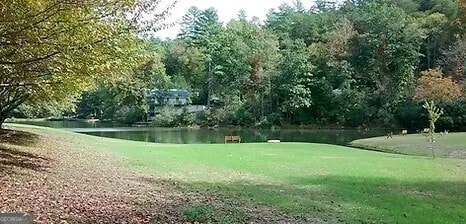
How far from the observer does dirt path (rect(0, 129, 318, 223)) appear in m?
9.03

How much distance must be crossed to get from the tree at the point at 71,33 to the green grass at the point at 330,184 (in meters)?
4.38

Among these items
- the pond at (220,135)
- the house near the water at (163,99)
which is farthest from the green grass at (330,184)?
the house near the water at (163,99)

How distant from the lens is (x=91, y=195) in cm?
1120

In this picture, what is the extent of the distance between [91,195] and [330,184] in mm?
7510

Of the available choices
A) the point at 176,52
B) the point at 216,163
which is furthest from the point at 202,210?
the point at 176,52

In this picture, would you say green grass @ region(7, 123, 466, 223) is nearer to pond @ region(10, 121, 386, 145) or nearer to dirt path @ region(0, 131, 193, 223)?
dirt path @ region(0, 131, 193, 223)

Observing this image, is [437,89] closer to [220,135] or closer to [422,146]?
[422,146]

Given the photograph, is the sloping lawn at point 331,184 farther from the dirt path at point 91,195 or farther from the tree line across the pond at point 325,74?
the tree line across the pond at point 325,74

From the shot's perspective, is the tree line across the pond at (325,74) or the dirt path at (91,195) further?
the tree line across the pond at (325,74)

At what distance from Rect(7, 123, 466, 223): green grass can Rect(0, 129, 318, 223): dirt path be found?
2.63 ft

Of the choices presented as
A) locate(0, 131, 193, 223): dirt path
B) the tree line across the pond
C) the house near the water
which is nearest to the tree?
locate(0, 131, 193, 223): dirt path

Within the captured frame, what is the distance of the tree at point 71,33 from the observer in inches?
394

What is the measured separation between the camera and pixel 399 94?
7312 centimetres

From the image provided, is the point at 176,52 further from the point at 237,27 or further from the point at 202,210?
the point at 202,210
